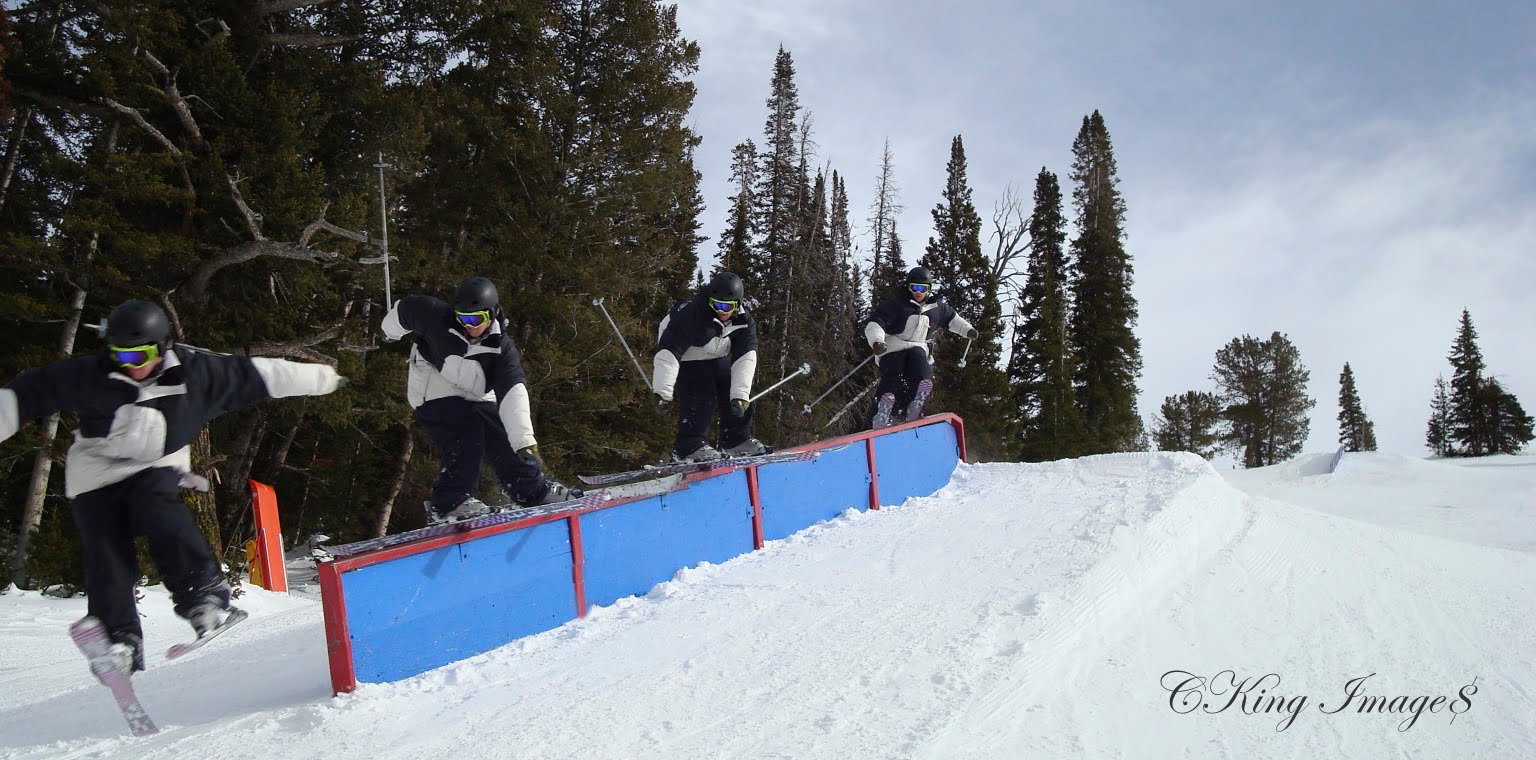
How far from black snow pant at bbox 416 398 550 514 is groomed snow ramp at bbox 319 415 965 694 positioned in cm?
35

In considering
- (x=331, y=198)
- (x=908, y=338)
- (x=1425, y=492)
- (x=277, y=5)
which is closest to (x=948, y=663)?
(x=908, y=338)

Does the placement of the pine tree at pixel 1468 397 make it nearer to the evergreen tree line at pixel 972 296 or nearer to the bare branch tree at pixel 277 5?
the evergreen tree line at pixel 972 296

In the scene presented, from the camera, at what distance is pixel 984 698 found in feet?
12.0

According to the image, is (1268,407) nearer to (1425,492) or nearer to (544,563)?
(1425,492)

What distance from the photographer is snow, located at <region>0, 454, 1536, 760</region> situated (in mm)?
3461

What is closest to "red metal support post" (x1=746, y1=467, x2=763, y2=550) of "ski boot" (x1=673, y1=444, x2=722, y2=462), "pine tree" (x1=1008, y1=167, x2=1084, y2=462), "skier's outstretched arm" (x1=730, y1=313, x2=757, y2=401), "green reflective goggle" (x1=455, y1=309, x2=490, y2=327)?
"ski boot" (x1=673, y1=444, x2=722, y2=462)

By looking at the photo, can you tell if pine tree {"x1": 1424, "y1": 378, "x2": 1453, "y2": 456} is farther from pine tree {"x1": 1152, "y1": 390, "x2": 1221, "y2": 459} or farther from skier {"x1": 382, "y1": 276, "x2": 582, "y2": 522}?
skier {"x1": 382, "y1": 276, "x2": 582, "y2": 522}

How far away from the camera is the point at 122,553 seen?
4.03m

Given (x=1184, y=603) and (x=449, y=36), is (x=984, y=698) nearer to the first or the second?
(x=1184, y=603)

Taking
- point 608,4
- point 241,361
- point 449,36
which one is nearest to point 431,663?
point 241,361

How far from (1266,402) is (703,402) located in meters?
51.8

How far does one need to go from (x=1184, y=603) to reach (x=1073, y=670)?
1.61 meters

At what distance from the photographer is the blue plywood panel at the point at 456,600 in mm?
4219

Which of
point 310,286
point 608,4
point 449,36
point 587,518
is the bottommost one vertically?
point 587,518
